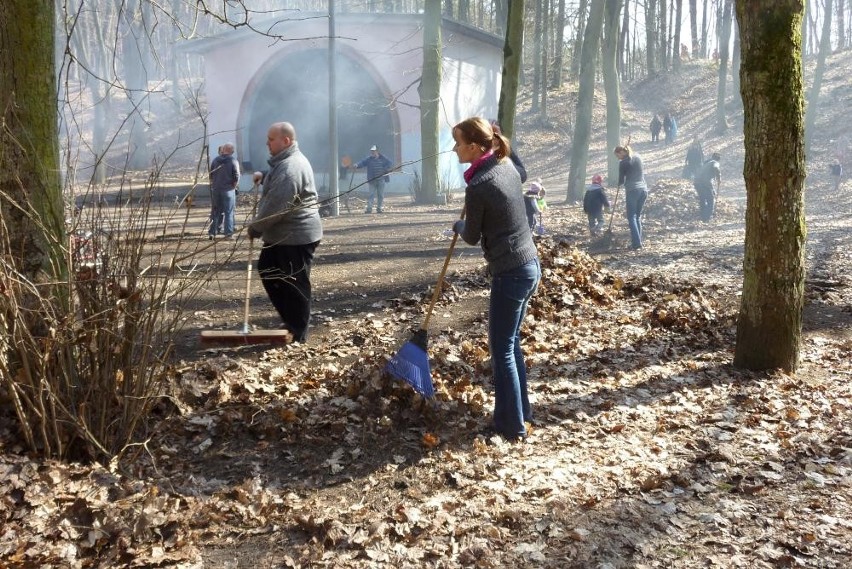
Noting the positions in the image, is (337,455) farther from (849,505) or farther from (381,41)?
(381,41)

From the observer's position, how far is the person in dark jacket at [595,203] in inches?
632

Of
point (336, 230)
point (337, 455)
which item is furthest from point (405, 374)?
point (336, 230)

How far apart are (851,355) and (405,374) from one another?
472cm

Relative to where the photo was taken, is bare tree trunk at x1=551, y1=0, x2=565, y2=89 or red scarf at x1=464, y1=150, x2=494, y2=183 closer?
red scarf at x1=464, y1=150, x2=494, y2=183

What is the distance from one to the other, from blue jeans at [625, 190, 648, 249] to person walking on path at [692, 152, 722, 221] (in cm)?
503

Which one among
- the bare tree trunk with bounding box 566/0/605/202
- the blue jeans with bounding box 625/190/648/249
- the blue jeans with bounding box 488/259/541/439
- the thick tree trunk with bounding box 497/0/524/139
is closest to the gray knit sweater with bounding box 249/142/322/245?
the blue jeans with bounding box 488/259/541/439

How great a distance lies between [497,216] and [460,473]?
5.02 ft

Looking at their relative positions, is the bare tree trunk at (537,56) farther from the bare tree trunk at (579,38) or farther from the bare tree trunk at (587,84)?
the bare tree trunk at (587,84)

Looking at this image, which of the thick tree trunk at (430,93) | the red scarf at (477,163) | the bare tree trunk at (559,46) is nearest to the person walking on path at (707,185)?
the thick tree trunk at (430,93)

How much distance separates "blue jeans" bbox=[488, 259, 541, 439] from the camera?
480 cm

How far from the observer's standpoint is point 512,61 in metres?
11.0

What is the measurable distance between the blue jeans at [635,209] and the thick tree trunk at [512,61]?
173 inches

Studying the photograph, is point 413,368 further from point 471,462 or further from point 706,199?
point 706,199

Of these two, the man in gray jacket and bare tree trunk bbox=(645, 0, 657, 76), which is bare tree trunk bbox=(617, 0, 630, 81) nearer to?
bare tree trunk bbox=(645, 0, 657, 76)
